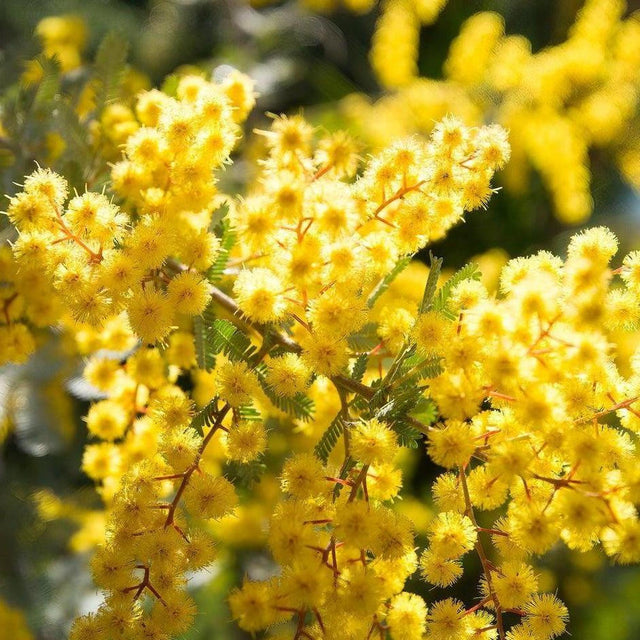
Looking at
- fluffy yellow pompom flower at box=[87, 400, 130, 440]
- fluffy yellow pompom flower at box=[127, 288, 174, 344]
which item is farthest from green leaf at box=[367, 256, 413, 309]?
fluffy yellow pompom flower at box=[87, 400, 130, 440]

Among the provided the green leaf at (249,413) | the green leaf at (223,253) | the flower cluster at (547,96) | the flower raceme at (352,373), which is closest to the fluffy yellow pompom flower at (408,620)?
the flower raceme at (352,373)

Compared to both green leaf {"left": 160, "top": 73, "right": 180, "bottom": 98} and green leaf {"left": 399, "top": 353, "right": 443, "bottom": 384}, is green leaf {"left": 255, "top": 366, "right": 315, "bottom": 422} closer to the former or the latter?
green leaf {"left": 399, "top": 353, "right": 443, "bottom": 384}

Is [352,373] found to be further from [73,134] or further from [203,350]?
Result: [73,134]

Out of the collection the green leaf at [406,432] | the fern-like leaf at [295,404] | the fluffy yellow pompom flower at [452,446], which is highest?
the fluffy yellow pompom flower at [452,446]

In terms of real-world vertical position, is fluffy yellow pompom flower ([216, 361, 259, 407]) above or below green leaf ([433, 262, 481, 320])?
below

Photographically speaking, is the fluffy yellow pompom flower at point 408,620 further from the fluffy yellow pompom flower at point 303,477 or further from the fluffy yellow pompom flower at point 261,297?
the fluffy yellow pompom flower at point 261,297

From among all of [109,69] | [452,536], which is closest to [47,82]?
[109,69]

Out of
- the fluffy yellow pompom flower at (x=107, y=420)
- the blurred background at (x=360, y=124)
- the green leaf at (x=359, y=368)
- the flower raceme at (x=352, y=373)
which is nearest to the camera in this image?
the flower raceme at (x=352, y=373)

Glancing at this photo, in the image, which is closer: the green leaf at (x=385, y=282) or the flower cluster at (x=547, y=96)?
the green leaf at (x=385, y=282)
